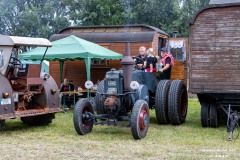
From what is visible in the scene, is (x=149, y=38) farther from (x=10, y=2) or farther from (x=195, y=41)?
(x=10, y=2)

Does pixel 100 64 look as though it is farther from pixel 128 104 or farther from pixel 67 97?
pixel 128 104

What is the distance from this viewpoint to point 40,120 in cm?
869

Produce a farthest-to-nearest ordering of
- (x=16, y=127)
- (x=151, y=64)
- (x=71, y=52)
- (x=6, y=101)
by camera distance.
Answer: (x=71, y=52) < (x=151, y=64) < (x=16, y=127) < (x=6, y=101)

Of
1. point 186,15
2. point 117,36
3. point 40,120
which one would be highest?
point 186,15

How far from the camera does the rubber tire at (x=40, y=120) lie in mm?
8656

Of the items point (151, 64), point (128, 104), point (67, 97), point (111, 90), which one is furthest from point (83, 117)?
point (67, 97)

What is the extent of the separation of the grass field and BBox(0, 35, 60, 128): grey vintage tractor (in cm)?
34

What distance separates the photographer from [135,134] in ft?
22.8

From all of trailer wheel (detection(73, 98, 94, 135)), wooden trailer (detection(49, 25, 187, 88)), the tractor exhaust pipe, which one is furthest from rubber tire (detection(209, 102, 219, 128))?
wooden trailer (detection(49, 25, 187, 88))

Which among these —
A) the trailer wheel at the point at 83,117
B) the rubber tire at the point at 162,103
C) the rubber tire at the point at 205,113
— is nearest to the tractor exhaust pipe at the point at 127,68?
the trailer wheel at the point at 83,117

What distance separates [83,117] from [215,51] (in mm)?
2682

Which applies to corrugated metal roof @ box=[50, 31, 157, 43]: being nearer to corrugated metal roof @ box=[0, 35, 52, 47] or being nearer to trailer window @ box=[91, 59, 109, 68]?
trailer window @ box=[91, 59, 109, 68]

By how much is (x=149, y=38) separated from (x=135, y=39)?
1.66 feet

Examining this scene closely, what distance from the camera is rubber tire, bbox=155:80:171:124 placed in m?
8.62
